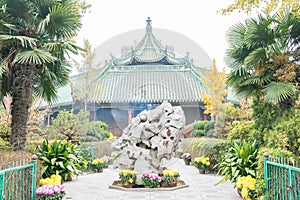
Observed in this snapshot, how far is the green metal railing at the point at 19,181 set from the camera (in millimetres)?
4180

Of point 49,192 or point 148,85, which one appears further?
point 148,85

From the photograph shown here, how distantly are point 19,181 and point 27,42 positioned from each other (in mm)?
3019

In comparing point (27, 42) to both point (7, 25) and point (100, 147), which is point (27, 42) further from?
point (100, 147)

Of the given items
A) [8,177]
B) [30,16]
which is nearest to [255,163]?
[8,177]

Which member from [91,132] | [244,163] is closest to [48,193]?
[244,163]

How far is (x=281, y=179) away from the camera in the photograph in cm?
449

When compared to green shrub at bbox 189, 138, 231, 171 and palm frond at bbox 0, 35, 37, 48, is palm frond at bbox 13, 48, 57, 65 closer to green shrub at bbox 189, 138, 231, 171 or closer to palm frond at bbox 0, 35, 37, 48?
palm frond at bbox 0, 35, 37, 48

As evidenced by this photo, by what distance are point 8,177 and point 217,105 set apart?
12660mm

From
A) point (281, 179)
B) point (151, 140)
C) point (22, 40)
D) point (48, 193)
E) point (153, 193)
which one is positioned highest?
point (22, 40)

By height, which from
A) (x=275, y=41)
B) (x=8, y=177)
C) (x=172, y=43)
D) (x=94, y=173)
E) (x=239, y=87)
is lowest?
(x=94, y=173)

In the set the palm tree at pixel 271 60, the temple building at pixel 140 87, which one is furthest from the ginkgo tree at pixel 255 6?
the temple building at pixel 140 87

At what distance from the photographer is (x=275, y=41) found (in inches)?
242

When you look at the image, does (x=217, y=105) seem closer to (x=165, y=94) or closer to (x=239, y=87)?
(x=165, y=94)

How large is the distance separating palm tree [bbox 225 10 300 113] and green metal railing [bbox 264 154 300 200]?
1.58 metres
